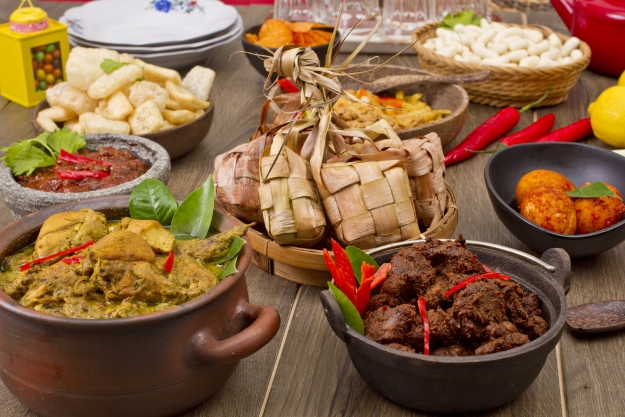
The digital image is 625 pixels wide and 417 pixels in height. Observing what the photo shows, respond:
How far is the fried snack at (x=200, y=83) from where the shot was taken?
2043 mm

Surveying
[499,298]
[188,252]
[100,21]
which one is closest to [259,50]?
[100,21]

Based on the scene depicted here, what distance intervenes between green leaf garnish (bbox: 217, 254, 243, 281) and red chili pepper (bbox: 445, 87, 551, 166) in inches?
41.2

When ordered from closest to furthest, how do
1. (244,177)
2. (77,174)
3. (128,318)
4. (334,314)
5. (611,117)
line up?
(128,318)
(334,314)
(244,177)
(77,174)
(611,117)

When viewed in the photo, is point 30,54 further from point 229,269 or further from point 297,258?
point 229,269

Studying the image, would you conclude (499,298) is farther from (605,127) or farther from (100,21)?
(100,21)

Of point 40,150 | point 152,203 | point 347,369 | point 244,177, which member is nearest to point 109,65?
point 40,150

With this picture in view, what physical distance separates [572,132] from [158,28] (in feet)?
5.08

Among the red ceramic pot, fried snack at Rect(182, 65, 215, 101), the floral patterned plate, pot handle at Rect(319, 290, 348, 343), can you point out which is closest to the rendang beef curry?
pot handle at Rect(319, 290, 348, 343)

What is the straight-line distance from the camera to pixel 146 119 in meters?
1.83

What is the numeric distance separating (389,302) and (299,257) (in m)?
0.28

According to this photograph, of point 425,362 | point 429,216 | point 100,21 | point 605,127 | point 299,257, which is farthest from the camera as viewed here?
point 100,21

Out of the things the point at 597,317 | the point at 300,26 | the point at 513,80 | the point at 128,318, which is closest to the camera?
the point at 128,318

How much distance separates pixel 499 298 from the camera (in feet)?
3.54

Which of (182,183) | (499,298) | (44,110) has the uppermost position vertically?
(499,298)
